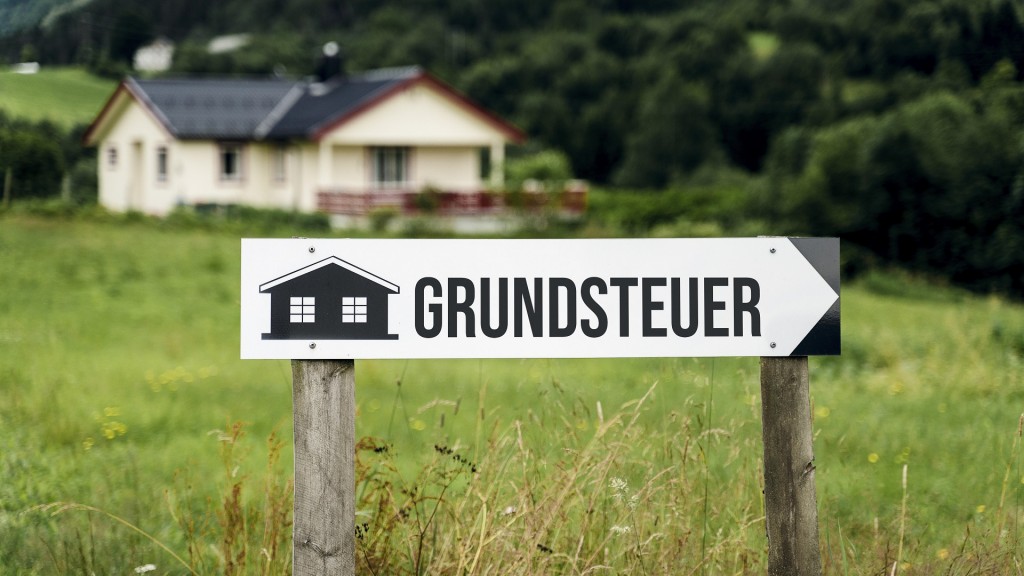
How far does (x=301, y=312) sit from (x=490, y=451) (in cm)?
86

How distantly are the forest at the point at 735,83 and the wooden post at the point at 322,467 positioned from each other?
325 cm

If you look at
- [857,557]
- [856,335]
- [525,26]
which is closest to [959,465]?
[857,557]

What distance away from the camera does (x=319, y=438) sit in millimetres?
2955

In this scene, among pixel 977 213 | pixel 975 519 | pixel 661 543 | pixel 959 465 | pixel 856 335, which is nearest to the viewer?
pixel 661 543

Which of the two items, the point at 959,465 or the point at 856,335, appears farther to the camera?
the point at 856,335

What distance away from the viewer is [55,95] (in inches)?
770

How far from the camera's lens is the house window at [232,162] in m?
33.8

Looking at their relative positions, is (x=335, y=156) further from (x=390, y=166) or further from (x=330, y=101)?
(x=330, y=101)

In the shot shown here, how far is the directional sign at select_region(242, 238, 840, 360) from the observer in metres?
2.96

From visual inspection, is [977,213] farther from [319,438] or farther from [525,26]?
[525,26]

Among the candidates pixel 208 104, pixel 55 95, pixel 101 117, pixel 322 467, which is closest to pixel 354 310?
pixel 322 467

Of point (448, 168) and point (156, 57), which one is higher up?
point (156, 57)

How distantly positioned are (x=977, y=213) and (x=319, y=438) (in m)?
22.3

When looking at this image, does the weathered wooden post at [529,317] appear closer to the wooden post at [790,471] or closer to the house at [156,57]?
the wooden post at [790,471]
